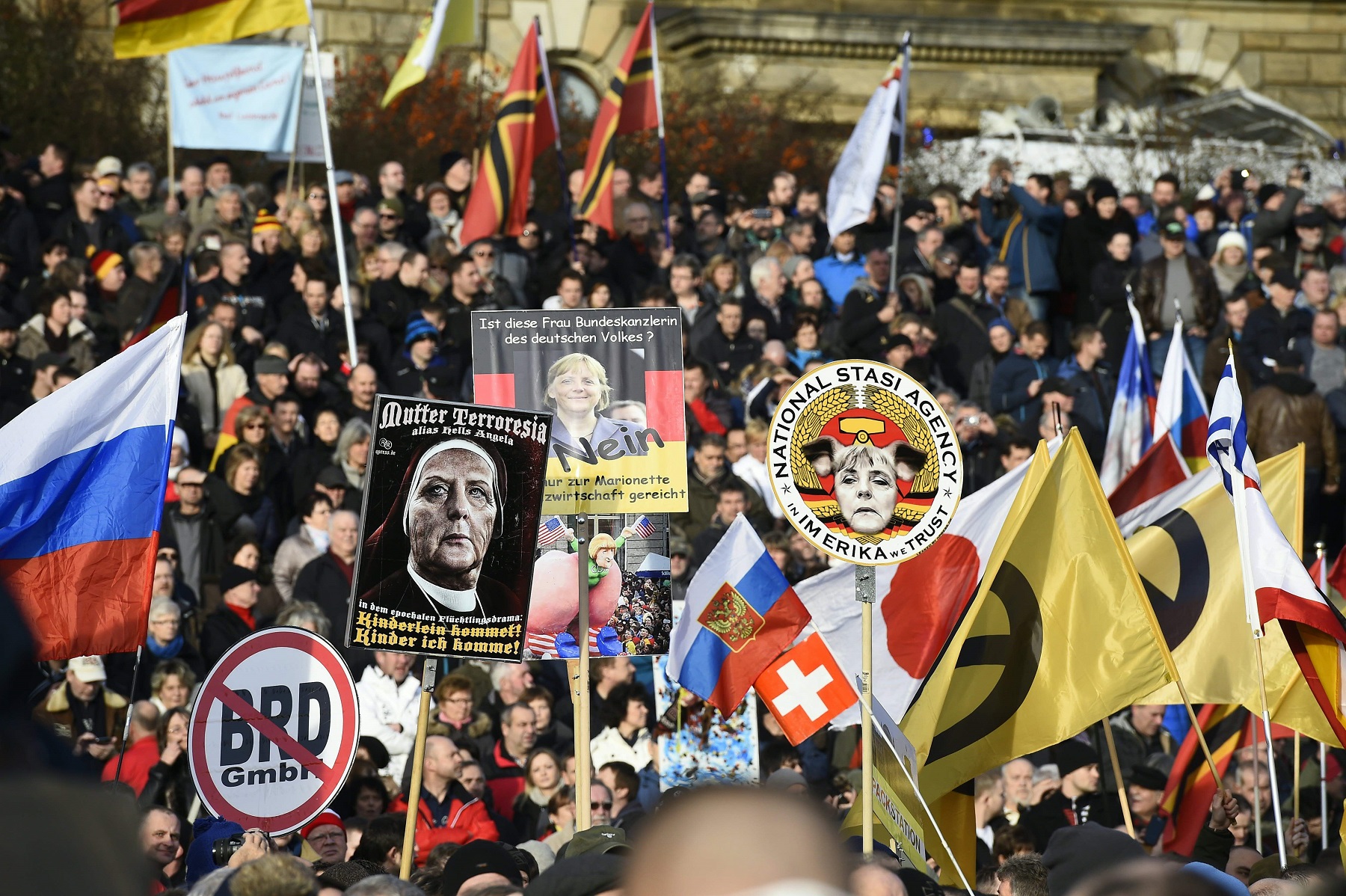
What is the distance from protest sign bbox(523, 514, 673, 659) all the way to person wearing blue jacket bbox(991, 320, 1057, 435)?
18.8ft

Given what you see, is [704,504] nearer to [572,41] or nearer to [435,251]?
[435,251]

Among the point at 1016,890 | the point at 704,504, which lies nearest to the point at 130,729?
the point at 704,504

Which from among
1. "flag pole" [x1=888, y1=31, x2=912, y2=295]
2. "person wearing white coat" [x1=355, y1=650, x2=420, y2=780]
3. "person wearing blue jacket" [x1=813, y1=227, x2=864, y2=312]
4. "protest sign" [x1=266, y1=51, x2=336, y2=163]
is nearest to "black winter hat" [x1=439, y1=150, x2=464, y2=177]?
"protest sign" [x1=266, y1=51, x2=336, y2=163]

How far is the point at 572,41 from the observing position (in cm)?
2505

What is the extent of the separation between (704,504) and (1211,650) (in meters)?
3.86

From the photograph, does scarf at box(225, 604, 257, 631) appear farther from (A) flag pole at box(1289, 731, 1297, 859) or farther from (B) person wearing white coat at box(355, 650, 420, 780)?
(A) flag pole at box(1289, 731, 1297, 859)

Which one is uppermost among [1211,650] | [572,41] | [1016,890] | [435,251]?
[572,41]

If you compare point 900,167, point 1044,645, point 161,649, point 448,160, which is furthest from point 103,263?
point 1044,645

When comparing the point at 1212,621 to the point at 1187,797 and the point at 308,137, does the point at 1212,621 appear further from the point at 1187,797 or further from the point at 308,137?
the point at 308,137

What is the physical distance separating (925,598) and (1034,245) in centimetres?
760

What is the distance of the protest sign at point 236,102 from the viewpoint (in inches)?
568

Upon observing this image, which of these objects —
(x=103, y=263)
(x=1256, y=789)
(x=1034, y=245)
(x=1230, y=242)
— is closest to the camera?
(x=1256, y=789)

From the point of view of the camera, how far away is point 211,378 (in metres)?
11.1

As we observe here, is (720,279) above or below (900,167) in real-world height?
below
